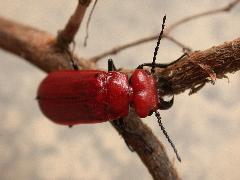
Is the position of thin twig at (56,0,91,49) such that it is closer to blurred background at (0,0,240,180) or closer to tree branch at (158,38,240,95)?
tree branch at (158,38,240,95)

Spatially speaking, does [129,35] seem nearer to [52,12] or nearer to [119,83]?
[52,12]

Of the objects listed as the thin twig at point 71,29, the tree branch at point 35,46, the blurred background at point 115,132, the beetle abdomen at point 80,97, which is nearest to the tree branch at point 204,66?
the beetle abdomen at point 80,97

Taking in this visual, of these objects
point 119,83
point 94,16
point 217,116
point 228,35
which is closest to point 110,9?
point 94,16

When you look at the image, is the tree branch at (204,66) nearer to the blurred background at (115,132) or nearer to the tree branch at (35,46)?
the tree branch at (35,46)

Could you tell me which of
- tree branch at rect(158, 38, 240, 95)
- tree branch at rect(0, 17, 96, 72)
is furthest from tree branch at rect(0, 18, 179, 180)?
tree branch at rect(158, 38, 240, 95)

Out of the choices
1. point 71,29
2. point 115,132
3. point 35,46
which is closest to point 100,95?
point 71,29

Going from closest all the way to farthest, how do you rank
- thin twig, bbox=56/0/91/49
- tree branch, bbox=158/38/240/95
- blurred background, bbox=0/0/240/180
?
tree branch, bbox=158/38/240/95, thin twig, bbox=56/0/91/49, blurred background, bbox=0/0/240/180
